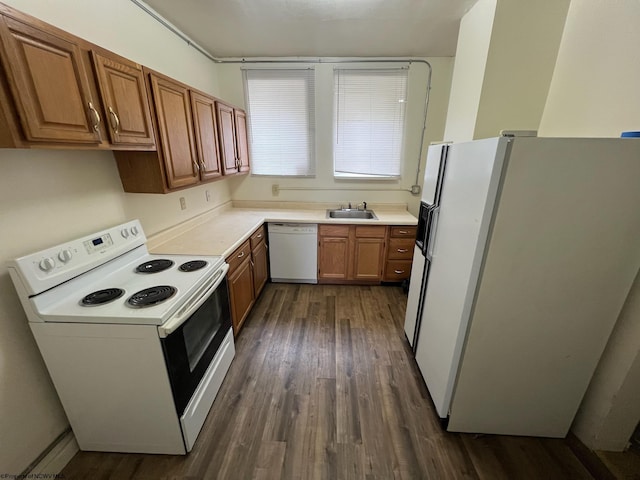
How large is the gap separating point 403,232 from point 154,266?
2.42 m

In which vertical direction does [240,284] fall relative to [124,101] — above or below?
below

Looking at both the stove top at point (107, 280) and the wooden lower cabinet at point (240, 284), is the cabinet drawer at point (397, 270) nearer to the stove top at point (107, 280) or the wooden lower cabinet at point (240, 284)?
the wooden lower cabinet at point (240, 284)

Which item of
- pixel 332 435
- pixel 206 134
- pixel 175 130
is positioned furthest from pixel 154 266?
pixel 332 435

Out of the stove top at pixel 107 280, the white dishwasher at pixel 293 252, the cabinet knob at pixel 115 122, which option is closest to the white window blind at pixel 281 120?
the white dishwasher at pixel 293 252

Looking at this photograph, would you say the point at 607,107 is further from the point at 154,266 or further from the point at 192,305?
the point at 154,266

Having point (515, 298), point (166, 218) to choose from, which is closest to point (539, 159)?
point (515, 298)

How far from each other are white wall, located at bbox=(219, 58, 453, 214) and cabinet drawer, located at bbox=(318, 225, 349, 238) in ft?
2.06

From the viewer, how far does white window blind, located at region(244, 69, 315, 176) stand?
313cm

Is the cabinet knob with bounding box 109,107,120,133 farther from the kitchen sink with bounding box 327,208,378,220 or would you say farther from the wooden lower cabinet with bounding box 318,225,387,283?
the kitchen sink with bounding box 327,208,378,220

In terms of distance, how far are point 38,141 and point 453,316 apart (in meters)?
2.03

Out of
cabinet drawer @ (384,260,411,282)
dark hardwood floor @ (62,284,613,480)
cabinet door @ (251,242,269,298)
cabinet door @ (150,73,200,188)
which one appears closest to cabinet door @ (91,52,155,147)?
cabinet door @ (150,73,200,188)

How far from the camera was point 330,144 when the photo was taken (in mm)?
3318

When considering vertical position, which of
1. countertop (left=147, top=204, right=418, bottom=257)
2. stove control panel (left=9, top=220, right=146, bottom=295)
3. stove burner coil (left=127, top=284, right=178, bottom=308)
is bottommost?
countertop (left=147, top=204, right=418, bottom=257)

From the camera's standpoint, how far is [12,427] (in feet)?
3.95
